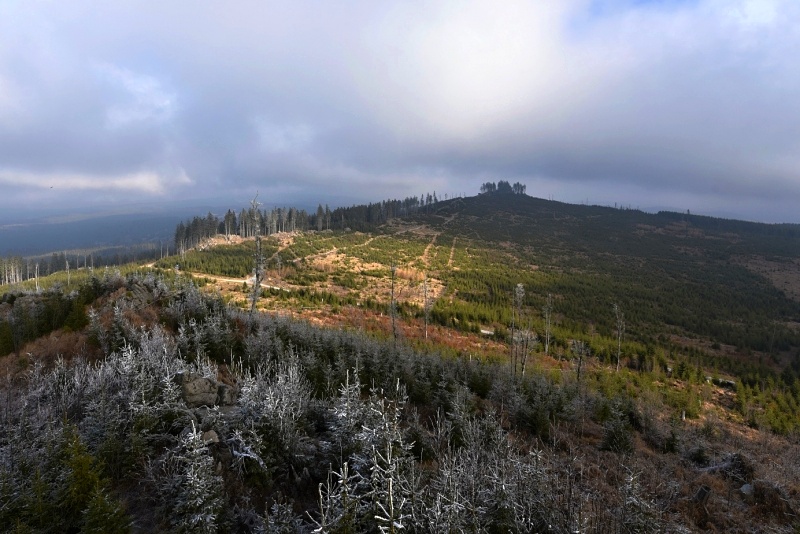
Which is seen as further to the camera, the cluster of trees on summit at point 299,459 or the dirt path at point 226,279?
the dirt path at point 226,279

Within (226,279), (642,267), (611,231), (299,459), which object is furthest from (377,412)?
(611,231)

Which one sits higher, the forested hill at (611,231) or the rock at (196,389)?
the forested hill at (611,231)

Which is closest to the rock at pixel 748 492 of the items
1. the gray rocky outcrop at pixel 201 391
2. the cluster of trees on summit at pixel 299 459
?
the cluster of trees on summit at pixel 299 459

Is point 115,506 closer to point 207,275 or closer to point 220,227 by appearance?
point 207,275

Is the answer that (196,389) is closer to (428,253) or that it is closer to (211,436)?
(211,436)

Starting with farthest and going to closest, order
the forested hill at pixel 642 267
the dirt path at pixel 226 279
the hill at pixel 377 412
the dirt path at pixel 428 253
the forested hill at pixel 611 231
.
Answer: the forested hill at pixel 611 231
the dirt path at pixel 428 253
the forested hill at pixel 642 267
the dirt path at pixel 226 279
the hill at pixel 377 412

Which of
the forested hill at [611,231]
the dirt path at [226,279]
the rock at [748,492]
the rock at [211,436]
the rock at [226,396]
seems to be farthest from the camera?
the forested hill at [611,231]

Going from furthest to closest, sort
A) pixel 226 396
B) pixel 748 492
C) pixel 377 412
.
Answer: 1. pixel 748 492
2. pixel 226 396
3. pixel 377 412

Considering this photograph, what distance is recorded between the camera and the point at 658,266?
310 feet

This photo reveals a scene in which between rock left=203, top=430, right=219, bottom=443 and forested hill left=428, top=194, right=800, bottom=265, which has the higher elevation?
forested hill left=428, top=194, right=800, bottom=265

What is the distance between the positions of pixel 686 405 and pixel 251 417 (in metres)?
32.5

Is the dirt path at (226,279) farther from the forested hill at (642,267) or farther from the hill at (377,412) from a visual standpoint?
the forested hill at (642,267)

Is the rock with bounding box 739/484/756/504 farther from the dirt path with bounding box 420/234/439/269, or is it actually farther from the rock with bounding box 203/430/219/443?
the dirt path with bounding box 420/234/439/269

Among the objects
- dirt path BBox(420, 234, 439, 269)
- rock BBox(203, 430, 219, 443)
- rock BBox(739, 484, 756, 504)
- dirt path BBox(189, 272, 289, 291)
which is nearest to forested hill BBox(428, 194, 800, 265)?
dirt path BBox(420, 234, 439, 269)
